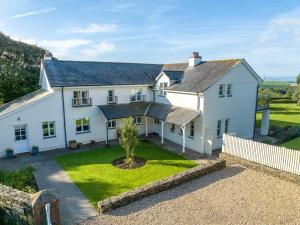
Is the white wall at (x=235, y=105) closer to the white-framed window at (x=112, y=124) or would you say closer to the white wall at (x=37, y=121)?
the white-framed window at (x=112, y=124)

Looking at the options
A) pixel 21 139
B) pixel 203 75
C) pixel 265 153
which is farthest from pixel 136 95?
pixel 265 153

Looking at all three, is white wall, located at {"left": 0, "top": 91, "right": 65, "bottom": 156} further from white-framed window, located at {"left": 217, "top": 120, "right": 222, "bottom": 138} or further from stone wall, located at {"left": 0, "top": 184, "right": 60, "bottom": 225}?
white-framed window, located at {"left": 217, "top": 120, "right": 222, "bottom": 138}

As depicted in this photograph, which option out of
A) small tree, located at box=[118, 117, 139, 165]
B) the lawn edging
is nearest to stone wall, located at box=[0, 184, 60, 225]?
the lawn edging

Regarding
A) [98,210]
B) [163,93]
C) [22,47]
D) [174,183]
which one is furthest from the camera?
[22,47]

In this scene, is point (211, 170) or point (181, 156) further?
point (181, 156)

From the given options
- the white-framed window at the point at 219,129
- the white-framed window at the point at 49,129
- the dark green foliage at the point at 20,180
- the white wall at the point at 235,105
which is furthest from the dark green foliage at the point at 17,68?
the white-framed window at the point at 219,129

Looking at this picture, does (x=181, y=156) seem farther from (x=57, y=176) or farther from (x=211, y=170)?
(x=57, y=176)

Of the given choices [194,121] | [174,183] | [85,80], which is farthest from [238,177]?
[85,80]
